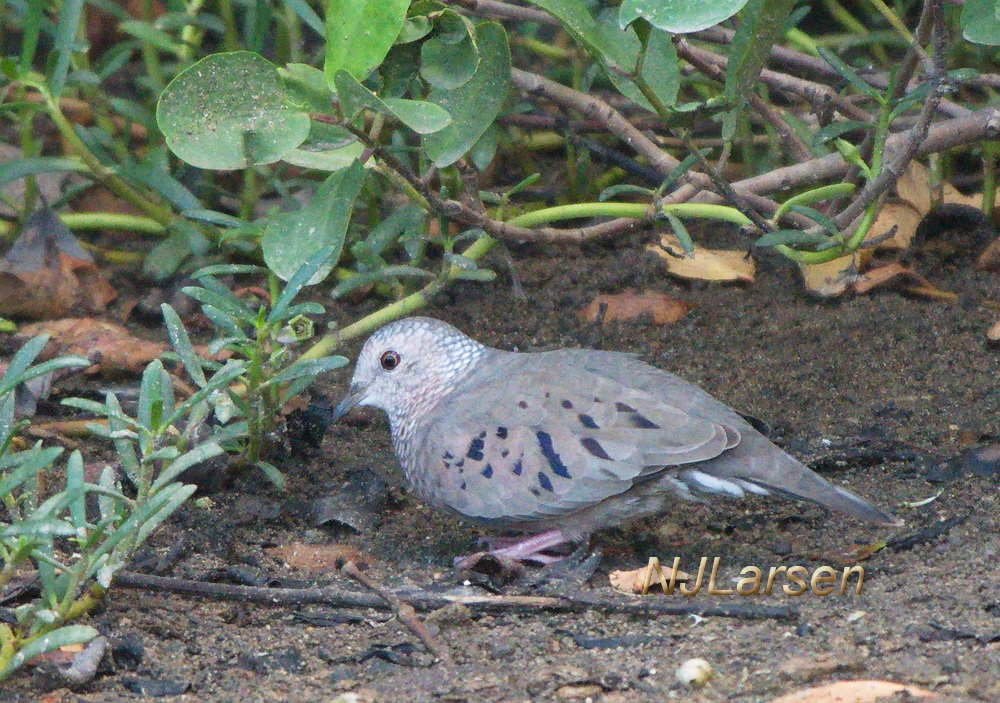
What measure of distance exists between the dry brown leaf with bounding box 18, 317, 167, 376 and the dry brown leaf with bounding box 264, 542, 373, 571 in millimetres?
1386

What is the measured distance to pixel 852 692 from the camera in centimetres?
258

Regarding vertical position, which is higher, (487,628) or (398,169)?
(398,169)

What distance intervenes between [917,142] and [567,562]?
1600mm

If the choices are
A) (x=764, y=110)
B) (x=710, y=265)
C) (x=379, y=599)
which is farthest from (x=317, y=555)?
(x=764, y=110)

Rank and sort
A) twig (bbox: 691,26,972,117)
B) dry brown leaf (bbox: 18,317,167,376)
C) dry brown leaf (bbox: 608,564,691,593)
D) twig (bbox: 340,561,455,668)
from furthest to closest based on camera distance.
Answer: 1. twig (bbox: 691,26,972,117)
2. dry brown leaf (bbox: 18,317,167,376)
3. dry brown leaf (bbox: 608,564,691,593)
4. twig (bbox: 340,561,455,668)

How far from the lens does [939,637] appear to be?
2.88 meters

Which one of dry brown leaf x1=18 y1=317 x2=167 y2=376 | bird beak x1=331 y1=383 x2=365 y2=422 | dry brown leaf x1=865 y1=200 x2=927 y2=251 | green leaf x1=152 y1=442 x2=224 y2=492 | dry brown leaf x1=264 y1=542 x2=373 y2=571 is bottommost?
dry brown leaf x1=18 y1=317 x2=167 y2=376

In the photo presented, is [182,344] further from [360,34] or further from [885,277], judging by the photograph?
[885,277]

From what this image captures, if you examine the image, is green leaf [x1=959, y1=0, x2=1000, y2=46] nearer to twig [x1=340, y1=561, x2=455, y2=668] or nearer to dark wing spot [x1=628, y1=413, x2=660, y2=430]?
dark wing spot [x1=628, y1=413, x2=660, y2=430]

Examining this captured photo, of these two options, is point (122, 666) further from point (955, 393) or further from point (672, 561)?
point (955, 393)

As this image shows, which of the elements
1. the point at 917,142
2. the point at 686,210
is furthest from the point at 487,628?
the point at 917,142

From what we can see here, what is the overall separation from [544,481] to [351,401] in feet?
3.31
